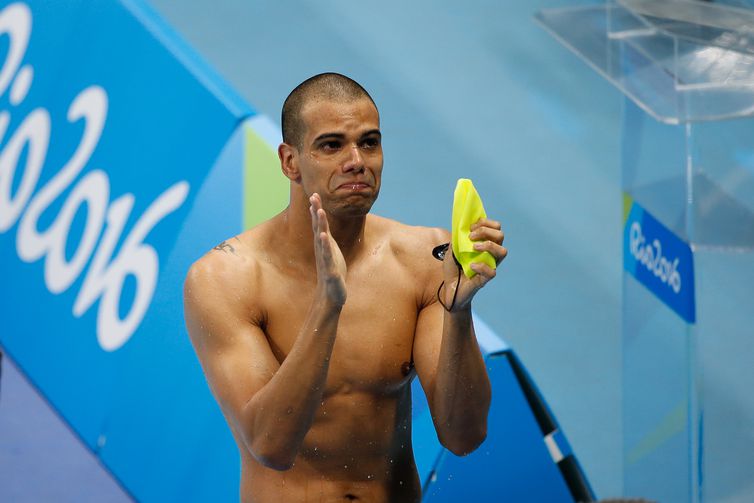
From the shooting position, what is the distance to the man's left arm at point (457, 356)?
7.56 ft

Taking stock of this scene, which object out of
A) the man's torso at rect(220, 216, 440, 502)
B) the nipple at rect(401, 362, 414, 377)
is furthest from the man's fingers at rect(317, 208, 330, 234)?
the nipple at rect(401, 362, 414, 377)

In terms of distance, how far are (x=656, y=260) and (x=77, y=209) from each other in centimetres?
175

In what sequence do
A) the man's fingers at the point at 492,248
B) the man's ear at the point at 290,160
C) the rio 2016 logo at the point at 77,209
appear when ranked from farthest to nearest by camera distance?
the rio 2016 logo at the point at 77,209 < the man's ear at the point at 290,160 < the man's fingers at the point at 492,248

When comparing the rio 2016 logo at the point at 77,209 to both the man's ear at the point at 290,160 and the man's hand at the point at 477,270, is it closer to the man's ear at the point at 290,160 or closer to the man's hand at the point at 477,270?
the man's ear at the point at 290,160

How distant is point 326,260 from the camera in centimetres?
230

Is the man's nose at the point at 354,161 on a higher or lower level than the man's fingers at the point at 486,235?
higher

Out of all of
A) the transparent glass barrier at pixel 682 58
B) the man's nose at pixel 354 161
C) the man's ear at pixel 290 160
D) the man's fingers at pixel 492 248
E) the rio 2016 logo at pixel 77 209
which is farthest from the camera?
the transparent glass barrier at pixel 682 58

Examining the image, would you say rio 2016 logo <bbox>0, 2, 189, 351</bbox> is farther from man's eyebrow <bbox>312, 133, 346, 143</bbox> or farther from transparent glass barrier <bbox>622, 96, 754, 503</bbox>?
transparent glass barrier <bbox>622, 96, 754, 503</bbox>

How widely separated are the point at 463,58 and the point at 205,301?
403 centimetres

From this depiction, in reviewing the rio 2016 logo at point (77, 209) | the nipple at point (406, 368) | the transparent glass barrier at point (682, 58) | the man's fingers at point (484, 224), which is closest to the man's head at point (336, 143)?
the man's fingers at point (484, 224)

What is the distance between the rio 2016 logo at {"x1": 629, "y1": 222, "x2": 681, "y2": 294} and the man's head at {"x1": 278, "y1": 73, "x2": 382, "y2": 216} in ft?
5.85

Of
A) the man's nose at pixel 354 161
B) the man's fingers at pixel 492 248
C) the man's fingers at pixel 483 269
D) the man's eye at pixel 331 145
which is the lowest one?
the man's fingers at pixel 483 269

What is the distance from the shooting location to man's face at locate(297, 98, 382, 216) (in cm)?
244

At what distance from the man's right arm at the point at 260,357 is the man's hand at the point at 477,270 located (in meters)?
0.19
